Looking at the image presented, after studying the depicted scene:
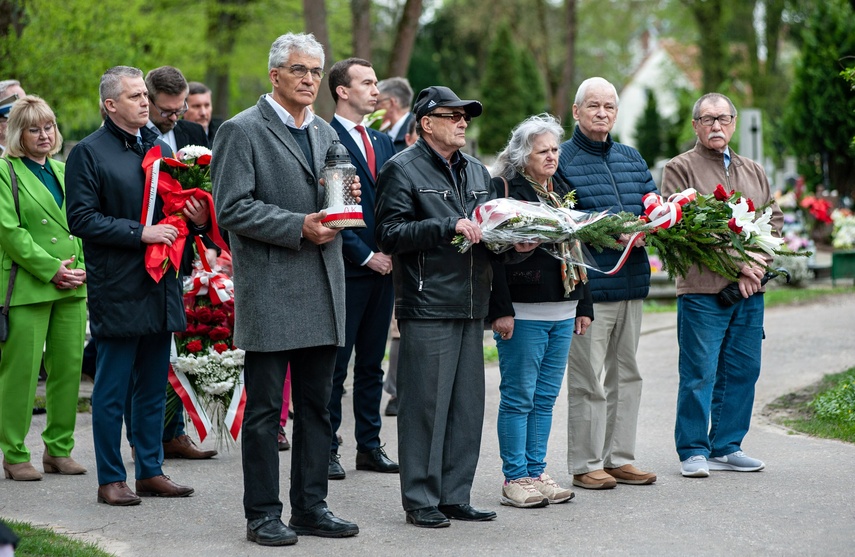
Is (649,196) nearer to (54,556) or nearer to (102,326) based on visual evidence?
(102,326)

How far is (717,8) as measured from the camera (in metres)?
40.2

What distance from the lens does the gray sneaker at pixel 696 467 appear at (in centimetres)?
652

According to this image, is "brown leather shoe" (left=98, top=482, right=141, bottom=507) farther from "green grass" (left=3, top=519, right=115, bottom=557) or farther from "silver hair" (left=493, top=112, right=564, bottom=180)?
"silver hair" (left=493, top=112, right=564, bottom=180)

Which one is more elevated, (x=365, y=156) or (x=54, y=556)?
(x=365, y=156)

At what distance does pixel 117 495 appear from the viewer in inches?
232

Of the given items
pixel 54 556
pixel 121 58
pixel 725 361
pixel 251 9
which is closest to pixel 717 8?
pixel 251 9

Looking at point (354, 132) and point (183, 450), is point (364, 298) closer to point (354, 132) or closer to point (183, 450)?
point (354, 132)

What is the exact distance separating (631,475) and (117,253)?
3.13 meters

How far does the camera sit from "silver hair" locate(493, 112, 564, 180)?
5.94 meters

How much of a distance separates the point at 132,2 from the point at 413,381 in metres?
20.0

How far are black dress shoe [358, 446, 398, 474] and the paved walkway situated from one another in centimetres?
10

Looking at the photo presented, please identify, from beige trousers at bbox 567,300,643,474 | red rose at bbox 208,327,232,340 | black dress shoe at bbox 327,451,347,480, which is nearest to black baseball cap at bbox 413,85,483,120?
beige trousers at bbox 567,300,643,474

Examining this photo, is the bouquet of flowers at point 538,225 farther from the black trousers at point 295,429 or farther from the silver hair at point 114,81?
the silver hair at point 114,81

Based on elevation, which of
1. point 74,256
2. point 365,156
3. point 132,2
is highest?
point 132,2
